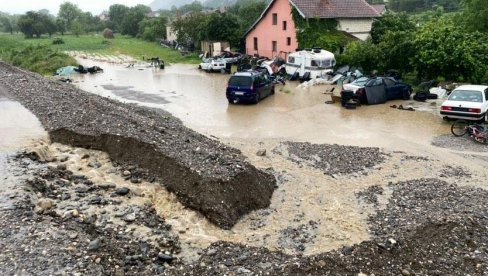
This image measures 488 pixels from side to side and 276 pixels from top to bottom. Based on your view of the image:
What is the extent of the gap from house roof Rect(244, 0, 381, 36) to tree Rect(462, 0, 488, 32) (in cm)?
914

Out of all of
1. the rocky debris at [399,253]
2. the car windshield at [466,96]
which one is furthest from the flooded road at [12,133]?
the car windshield at [466,96]

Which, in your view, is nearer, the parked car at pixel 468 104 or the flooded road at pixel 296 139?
the flooded road at pixel 296 139

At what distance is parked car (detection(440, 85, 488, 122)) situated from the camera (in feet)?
56.8

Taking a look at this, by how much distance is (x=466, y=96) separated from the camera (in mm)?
18125

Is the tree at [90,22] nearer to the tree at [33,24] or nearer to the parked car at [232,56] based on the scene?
the tree at [33,24]

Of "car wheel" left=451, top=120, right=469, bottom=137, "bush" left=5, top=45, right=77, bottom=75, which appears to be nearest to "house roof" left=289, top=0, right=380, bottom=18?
"car wheel" left=451, top=120, right=469, bottom=137

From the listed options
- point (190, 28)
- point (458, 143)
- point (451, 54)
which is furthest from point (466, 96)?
point (190, 28)

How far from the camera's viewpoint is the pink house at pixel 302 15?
3638cm

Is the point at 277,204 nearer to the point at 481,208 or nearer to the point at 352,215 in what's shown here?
the point at 352,215

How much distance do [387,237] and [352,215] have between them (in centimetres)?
151

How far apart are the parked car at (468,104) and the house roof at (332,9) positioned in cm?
1939

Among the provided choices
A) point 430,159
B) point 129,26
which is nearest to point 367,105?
point 430,159

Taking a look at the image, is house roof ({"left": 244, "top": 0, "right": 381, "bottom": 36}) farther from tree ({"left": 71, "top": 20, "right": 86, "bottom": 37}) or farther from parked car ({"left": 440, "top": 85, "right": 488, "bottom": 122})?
tree ({"left": 71, "top": 20, "right": 86, "bottom": 37})

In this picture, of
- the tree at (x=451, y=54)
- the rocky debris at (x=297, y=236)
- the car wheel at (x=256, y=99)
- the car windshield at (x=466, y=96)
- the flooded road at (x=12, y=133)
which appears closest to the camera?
the rocky debris at (x=297, y=236)
